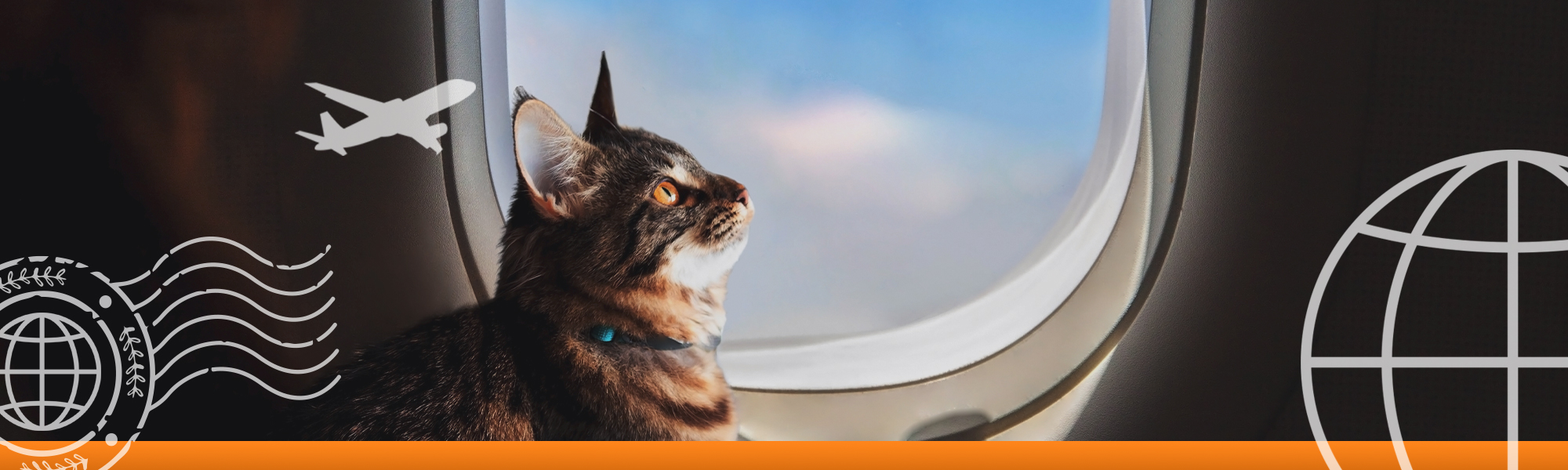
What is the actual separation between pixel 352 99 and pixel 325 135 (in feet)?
0.29

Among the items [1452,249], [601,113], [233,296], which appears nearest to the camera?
[601,113]

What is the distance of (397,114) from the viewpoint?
133 centimetres

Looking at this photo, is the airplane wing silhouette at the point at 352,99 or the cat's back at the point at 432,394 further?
the airplane wing silhouette at the point at 352,99

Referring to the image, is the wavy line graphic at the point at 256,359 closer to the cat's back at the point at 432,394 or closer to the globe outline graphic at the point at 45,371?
the globe outline graphic at the point at 45,371

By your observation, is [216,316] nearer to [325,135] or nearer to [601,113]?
[325,135]

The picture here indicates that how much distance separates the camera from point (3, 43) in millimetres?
1334

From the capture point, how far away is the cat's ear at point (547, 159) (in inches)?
40.3

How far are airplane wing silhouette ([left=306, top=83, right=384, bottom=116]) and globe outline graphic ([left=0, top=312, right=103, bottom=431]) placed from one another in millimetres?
612

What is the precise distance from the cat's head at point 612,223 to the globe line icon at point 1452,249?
1.17 metres

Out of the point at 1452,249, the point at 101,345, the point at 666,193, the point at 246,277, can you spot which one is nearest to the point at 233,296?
the point at 246,277

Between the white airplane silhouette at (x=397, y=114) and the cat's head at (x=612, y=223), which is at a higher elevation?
the white airplane silhouette at (x=397, y=114)

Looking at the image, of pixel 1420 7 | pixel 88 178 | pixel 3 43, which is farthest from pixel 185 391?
pixel 1420 7

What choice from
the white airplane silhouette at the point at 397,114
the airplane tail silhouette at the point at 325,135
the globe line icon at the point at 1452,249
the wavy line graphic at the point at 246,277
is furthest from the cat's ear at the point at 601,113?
the globe line icon at the point at 1452,249

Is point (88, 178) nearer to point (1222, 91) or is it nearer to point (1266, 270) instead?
point (1222, 91)
